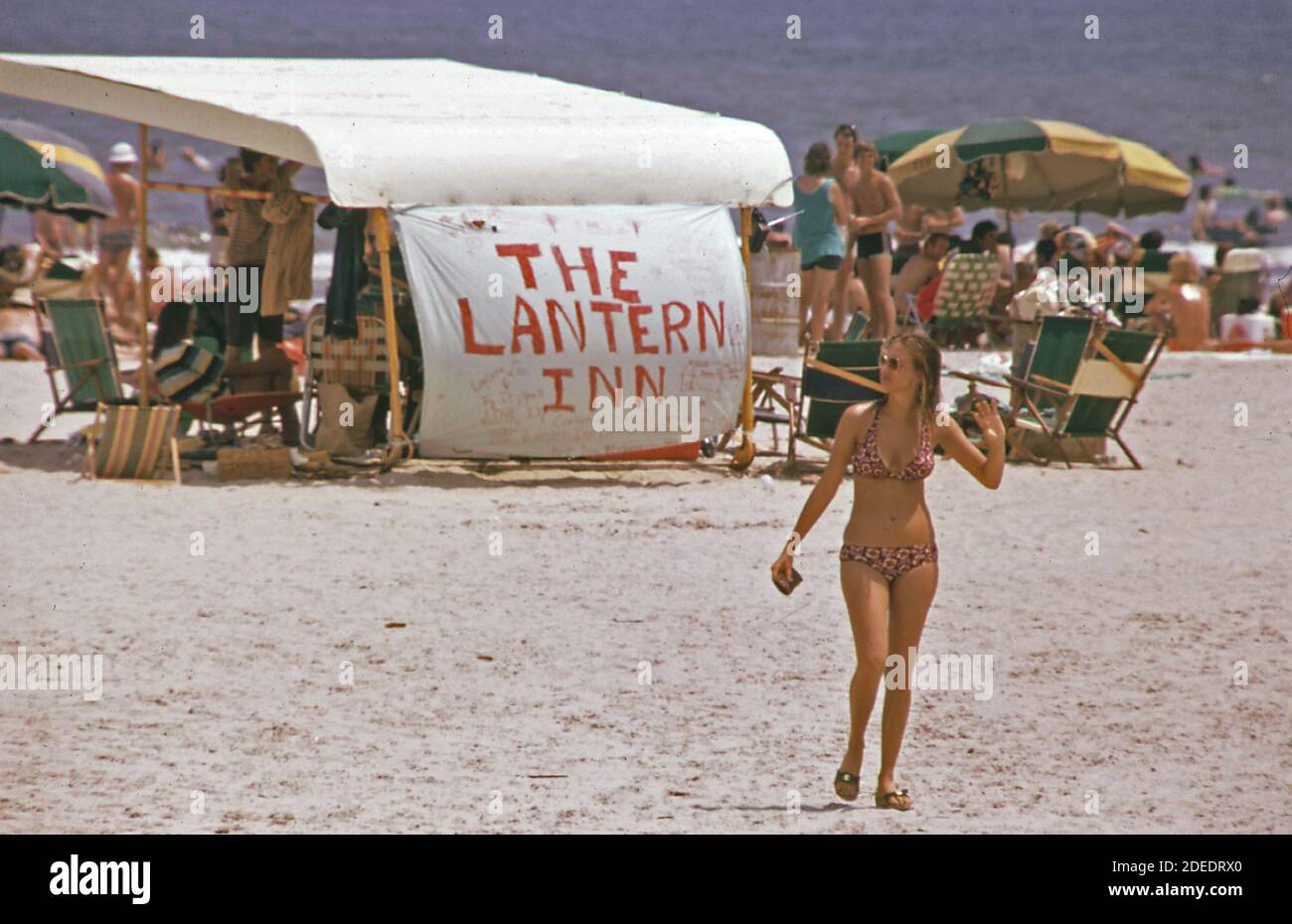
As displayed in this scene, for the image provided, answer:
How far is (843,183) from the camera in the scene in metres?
14.1

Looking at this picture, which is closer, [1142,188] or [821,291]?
[821,291]

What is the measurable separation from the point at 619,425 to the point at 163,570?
3.31 m

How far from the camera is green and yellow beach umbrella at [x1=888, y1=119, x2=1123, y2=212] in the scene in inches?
736

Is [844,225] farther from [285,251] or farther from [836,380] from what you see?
[285,251]

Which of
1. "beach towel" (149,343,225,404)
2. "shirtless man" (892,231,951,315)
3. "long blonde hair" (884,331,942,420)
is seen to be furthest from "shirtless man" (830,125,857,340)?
"long blonde hair" (884,331,942,420)

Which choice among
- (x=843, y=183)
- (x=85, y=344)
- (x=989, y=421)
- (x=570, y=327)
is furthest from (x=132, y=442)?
(x=989, y=421)

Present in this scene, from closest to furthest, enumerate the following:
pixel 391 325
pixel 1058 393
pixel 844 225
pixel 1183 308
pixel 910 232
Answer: pixel 391 325, pixel 1058 393, pixel 844 225, pixel 1183 308, pixel 910 232

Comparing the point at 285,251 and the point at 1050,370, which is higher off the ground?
the point at 285,251

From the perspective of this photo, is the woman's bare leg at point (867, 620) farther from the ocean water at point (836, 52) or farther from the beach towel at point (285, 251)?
the ocean water at point (836, 52)

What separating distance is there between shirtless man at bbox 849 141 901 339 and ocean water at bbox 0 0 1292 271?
152 feet

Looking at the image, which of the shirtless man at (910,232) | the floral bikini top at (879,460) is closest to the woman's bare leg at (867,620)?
the floral bikini top at (879,460)

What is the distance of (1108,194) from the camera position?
2256 cm

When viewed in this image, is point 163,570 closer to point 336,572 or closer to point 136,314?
point 336,572

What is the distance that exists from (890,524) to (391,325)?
614 centimetres
